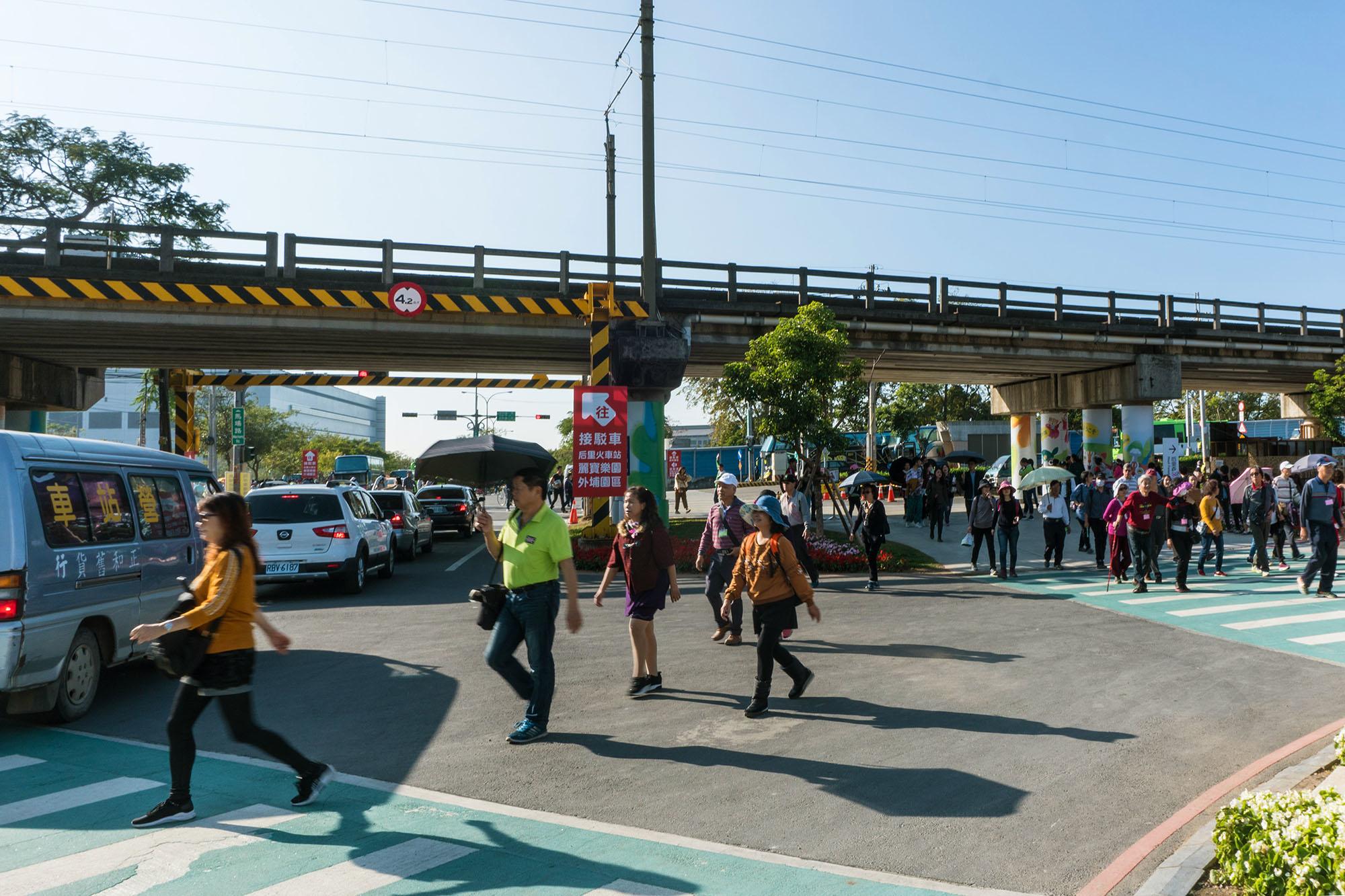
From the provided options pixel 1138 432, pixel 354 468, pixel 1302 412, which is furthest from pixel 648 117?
pixel 354 468

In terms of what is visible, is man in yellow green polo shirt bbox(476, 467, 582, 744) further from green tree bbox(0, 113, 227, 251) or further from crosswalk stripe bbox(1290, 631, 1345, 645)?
green tree bbox(0, 113, 227, 251)

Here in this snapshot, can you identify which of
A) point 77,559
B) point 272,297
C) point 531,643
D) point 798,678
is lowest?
point 798,678

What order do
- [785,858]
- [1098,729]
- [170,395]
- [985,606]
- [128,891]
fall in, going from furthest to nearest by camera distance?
Answer: [170,395], [985,606], [1098,729], [785,858], [128,891]

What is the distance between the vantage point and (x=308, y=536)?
14648 millimetres

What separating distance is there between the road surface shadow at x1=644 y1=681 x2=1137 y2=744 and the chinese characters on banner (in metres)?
11.3

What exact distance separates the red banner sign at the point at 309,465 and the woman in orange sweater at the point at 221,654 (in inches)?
1611

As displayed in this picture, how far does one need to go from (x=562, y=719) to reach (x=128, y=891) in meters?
3.38

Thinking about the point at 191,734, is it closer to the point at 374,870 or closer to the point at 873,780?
the point at 374,870

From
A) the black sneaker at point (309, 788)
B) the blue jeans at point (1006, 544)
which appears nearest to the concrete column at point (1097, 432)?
the blue jeans at point (1006, 544)

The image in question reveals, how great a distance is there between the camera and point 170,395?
31.6 m

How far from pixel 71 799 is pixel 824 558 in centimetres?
1393

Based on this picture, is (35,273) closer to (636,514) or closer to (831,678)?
(636,514)

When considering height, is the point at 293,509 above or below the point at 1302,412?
below

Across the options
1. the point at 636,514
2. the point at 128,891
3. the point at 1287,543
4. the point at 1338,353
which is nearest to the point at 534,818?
the point at 128,891
